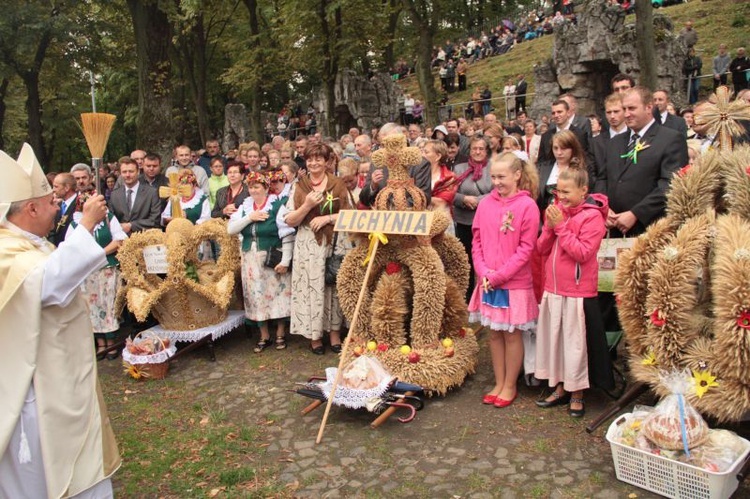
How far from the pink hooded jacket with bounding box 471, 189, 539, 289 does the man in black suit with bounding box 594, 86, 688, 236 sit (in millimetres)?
770

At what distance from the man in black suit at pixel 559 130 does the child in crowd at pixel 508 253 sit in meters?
1.09

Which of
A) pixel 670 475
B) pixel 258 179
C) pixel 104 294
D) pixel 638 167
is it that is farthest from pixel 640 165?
pixel 104 294

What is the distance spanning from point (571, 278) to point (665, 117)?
10.2 ft

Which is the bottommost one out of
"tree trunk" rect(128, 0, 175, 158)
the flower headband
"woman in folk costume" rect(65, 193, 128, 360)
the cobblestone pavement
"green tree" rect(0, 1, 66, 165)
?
the cobblestone pavement

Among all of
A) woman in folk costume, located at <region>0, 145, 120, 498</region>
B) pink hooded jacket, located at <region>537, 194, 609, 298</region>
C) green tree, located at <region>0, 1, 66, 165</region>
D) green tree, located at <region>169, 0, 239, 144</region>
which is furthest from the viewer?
green tree, located at <region>169, 0, 239, 144</region>

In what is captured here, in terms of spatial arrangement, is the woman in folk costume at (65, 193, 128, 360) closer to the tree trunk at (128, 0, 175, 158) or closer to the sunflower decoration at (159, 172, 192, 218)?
the sunflower decoration at (159, 172, 192, 218)

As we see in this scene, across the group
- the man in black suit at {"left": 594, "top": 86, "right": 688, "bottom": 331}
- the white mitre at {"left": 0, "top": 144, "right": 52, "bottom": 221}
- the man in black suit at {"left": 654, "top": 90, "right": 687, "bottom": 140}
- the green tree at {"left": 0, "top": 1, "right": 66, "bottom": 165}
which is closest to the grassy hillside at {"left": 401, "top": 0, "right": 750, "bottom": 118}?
the man in black suit at {"left": 654, "top": 90, "right": 687, "bottom": 140}

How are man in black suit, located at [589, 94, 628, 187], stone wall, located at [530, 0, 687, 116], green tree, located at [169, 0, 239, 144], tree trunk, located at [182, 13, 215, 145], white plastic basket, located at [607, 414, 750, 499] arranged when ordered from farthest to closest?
tree trunk, located at [182, 13, 215, 145], green tree, located at [169, 0, 239, 144], stone wall, located at [530, 0, 687, 116], man in black suit, located at [589, 94, 628, 187], white plastic basket, located at [607, 414, 750, 499]

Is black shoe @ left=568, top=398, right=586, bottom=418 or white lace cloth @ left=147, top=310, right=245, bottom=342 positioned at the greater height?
white lace cloth @ left=147, top=310, right=245, bottom=342

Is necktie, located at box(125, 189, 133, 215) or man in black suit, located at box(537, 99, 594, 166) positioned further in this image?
necktie, located at box(125, 189, 133, 215)

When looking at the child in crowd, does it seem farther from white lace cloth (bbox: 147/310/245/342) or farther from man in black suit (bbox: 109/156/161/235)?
man in black suit (bbox: 109/156/161/235)

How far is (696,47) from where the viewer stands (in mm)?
23656

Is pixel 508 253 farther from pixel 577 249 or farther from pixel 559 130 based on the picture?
pixel 559 130

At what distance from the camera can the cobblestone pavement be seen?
396 cm
